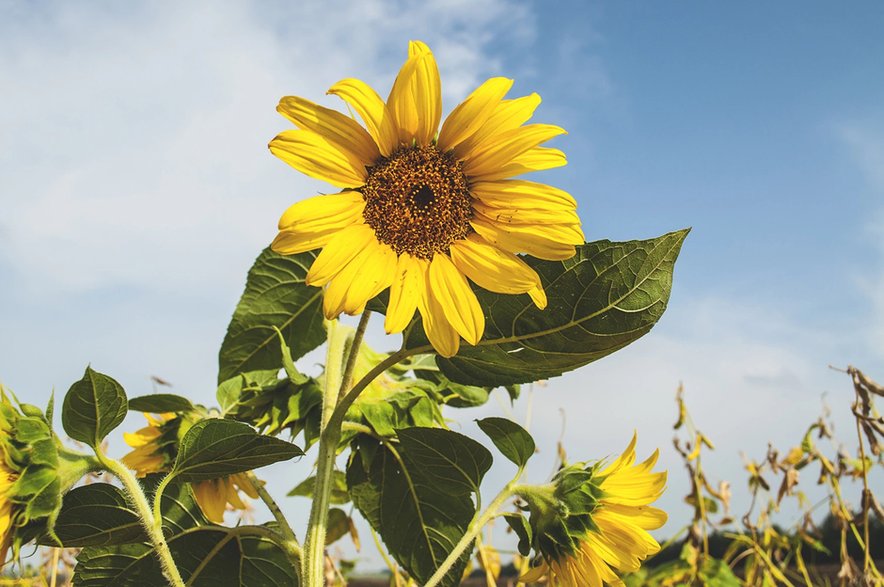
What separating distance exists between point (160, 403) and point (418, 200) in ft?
1.62

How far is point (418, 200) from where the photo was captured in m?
0.97

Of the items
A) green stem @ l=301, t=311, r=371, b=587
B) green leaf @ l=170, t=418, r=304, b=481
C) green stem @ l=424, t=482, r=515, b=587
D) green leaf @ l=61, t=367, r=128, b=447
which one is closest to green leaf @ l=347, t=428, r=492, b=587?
green stem @ l=424, t=482, r=515, b=587

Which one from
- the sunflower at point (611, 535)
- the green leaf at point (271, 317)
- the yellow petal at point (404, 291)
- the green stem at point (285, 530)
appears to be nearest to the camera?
the yellow petal at point (404, 291)

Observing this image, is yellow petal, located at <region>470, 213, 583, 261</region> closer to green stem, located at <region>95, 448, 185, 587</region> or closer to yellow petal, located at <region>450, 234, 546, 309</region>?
yellow petal, located at <region>450, 234, 546, 309</region>

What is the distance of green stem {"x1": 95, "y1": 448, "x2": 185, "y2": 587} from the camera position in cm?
89

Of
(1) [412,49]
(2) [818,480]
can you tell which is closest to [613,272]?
(1) [412,49]

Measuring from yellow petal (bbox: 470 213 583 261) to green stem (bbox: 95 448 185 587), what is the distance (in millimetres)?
466

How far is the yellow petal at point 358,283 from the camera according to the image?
0.86 m

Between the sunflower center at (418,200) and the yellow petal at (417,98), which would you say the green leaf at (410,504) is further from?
the yellow petal at (417,98)

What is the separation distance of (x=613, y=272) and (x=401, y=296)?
0.72ft

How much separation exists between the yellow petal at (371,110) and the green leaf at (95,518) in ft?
1.61

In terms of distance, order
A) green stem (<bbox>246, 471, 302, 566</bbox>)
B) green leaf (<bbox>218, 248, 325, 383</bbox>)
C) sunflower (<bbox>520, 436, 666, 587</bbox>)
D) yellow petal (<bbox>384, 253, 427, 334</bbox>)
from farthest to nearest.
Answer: green leaf (<bbox>218, 248, 325, 383</bbox>) → sunflower (<bbox>520, 436, 666, 587</bbox>) → green stem (<bbox>246, 471, 302, 566</bbox>) → yellow petal (<bbox>384, 253, 427, 334</bbox>)

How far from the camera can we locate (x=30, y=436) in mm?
875

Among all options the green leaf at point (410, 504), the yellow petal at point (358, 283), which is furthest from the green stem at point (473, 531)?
the yellow petal at point (358, 283)
